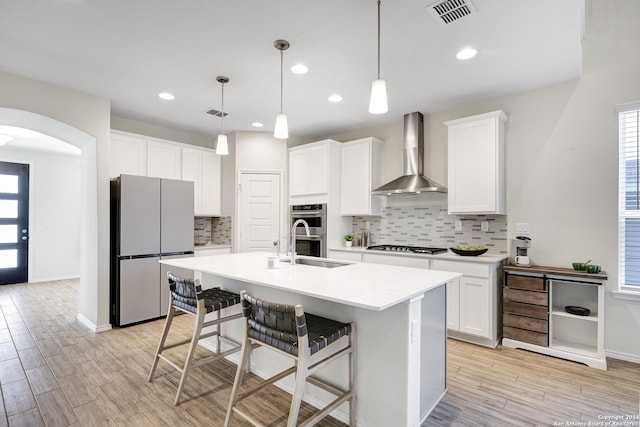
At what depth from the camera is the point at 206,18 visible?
2.22 m

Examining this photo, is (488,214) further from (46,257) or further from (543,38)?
(46,257)

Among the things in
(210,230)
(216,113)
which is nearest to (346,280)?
(216,113)

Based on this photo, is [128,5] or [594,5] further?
[594,5]

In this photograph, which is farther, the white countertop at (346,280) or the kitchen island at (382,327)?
the kitchen island at (382,327)

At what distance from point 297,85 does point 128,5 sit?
160 cm

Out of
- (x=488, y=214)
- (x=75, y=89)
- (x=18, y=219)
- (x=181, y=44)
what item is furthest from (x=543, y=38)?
(x=18, y=219)

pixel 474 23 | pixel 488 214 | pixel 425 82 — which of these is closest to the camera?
pixel 474 23

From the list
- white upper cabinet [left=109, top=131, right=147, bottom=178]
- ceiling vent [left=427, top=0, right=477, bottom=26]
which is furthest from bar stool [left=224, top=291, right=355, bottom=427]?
white upper cabinet [left=109, top=131, right=147, bottom=178]

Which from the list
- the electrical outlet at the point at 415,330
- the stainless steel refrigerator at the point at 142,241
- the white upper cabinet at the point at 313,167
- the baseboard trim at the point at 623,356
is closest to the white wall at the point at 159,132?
the stainless steel refrigerator at the point at 142,241

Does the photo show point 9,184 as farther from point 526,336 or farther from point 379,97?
point 526,336

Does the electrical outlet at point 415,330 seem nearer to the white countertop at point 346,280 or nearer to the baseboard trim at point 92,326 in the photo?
the white countertop at point 346,280

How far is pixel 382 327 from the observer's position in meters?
1.84

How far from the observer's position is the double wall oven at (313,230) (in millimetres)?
4594

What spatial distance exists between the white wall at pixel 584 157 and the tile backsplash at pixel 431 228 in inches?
7.6
